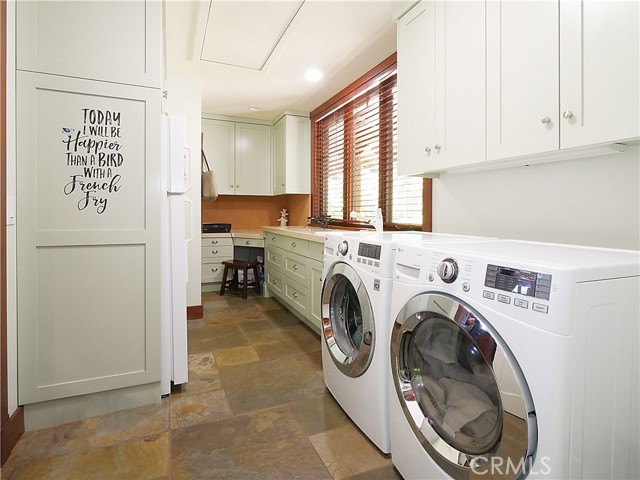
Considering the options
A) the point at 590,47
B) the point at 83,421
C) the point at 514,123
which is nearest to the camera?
the point at 590,47

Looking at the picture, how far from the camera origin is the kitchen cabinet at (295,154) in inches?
172

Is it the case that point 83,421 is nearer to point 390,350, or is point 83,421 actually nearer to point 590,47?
point 390,350

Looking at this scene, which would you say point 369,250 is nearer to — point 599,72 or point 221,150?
point 599,72

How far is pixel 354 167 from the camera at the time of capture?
3.54 meters

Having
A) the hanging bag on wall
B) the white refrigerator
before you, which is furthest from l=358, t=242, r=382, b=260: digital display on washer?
the hanging bag on wall

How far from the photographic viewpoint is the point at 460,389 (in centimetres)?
111

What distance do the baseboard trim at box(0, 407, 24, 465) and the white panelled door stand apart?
7 cm

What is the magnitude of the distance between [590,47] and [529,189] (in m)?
0.65

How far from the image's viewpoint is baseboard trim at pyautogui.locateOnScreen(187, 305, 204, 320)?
3.41 metres

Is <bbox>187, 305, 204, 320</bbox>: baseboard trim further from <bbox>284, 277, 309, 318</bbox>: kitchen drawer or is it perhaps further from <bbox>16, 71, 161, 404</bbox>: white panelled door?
<bbox>16, 71, 161, 404</bbox>: white panelled door

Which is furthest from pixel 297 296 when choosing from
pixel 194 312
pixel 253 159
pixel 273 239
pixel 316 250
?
pixel 253 159

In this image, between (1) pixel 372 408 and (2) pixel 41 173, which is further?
(2) pixel 41 173

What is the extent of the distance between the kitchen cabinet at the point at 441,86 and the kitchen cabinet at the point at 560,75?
78 millimetres

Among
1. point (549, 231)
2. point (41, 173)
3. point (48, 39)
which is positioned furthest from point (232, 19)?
point (549, 231)
